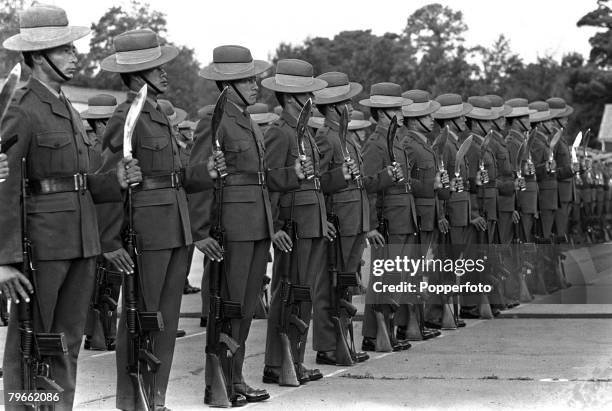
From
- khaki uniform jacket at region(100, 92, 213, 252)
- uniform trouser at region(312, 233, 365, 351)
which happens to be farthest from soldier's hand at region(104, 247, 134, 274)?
uniform trouser at region(312, 233, 365, 351)

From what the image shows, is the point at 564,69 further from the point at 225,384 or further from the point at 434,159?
the point at 225,384

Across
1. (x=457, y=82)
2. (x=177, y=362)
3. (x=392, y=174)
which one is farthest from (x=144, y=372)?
(x=457, y=82)

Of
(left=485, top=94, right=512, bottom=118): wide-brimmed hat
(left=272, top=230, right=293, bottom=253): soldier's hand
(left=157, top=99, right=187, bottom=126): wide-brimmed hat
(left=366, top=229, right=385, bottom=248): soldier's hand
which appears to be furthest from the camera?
(left=485, top=94, right=512, bottom=118): wide-brimmed hat

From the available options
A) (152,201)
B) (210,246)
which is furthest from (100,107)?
(152,201)

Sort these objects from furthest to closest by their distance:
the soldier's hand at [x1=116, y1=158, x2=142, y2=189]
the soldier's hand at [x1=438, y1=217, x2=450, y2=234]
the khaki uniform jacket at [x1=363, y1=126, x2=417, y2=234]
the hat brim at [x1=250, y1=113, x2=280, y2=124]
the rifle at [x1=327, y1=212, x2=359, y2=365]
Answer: the hat brim at [x1=250, y1=113, x2=280, y2=124] < the soldier's hand at [x1=438, y1=217, x2=450, y2=234] < the khaki uniform jacket at [x1=363, y1=126, x2=417, y2=234] < the rifle at [x1=327, y1=212, x2=359, y2=365] < the soldier's hand at [x1=116, y1=158, x2=142, y2=189]

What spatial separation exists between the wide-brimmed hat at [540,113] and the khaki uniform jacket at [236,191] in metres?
8.86

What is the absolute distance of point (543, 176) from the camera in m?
17.5

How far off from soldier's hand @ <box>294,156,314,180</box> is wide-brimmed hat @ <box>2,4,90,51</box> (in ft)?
8.35

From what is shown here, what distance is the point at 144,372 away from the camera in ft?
27.8

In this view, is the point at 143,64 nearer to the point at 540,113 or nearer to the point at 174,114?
the point at 174,114

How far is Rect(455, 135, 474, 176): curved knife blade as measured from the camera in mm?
13727

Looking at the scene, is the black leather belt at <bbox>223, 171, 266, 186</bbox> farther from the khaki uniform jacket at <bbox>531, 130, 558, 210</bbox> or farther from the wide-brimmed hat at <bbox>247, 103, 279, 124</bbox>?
the khaki uniform jacket at <bbox>531, 130, 558, 210</bbox>

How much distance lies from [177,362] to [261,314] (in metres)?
3.43

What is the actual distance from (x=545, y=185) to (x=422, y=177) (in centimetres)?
469
